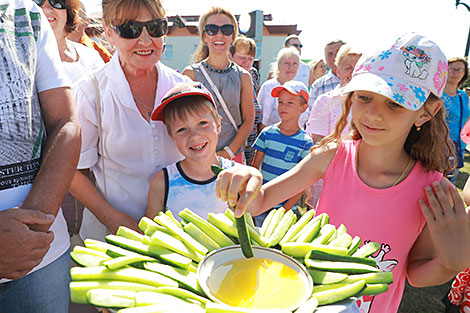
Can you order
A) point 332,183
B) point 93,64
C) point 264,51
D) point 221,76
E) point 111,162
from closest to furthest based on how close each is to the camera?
point 332,183 < point 111,162 < point 93,64 < point 221,76 < point 264,51

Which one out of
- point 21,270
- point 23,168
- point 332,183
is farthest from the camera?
point 332,183

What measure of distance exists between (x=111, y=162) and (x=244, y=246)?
132 centimetres

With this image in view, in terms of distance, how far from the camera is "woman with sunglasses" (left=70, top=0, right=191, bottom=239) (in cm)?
189

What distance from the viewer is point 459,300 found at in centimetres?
286

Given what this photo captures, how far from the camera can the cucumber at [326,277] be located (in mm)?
845

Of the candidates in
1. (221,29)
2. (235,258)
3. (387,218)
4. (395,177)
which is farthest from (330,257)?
(221,29)

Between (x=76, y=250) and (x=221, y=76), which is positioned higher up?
(x=221, y=76)

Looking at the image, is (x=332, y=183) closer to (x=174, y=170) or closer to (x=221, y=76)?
(x=174, y=170)

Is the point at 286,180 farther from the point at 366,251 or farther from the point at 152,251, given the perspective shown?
the point at 152,251

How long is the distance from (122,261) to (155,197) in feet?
3.45

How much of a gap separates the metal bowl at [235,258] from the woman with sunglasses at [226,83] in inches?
92.4

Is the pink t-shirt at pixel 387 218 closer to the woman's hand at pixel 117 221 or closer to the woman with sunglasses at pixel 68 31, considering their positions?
the woman's hand at pixel 117 221

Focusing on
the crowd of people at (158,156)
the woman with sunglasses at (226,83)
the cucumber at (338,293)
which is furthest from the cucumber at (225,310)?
the woman with sunglasses at (226,83)

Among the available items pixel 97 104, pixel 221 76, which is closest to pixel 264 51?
pixel 221 76
